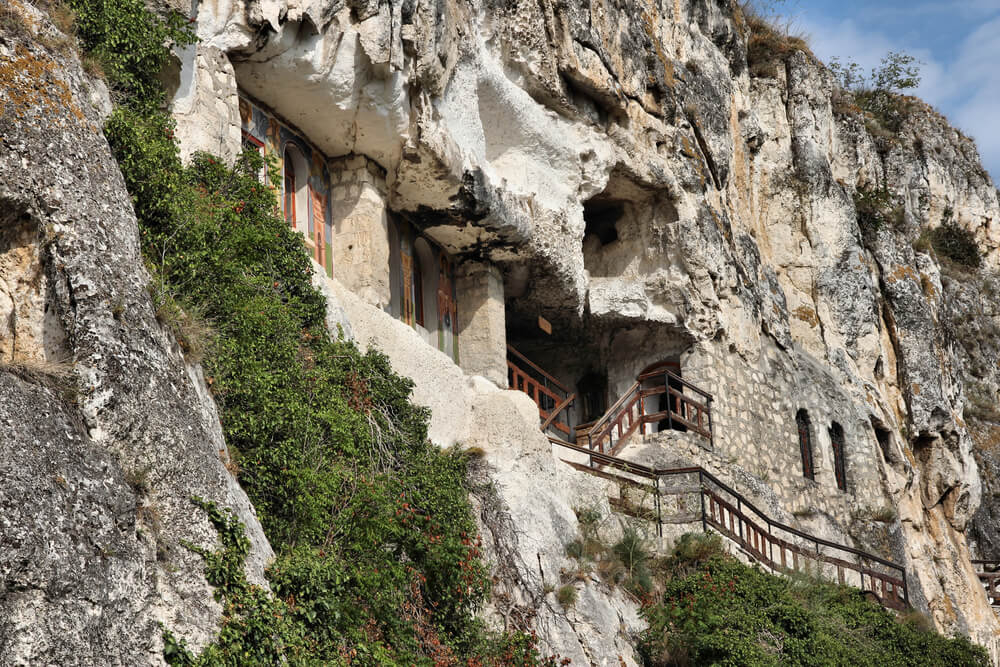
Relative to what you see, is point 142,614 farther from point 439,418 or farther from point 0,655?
point 439,418

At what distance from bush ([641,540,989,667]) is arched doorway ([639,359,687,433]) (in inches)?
236

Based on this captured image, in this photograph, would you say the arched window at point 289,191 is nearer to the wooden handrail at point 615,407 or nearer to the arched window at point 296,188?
the arched window at point 296,188

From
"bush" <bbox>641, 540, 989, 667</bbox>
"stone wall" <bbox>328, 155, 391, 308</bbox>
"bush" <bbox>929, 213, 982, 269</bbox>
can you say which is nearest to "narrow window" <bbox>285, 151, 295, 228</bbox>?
"stone wall" <bbox>328, 155, 391, 308</bbox>

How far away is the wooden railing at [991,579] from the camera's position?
27391 mm

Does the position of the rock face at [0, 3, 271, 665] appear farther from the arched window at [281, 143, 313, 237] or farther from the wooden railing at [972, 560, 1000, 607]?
the wooden railing at [972, 560, 1000, 607]

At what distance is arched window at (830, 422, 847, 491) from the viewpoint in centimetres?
2350

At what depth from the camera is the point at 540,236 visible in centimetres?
1808

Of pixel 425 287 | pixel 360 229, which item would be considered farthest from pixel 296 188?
pixel 425 287

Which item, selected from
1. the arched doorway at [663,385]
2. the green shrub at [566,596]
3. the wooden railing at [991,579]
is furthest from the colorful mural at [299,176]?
the wooden railing at [991,579]

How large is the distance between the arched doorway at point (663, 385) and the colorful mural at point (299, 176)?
7.54 meters

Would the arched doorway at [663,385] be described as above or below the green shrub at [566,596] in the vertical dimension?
above

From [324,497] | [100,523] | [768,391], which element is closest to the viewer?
[100,523]

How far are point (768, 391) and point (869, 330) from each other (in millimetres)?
5131

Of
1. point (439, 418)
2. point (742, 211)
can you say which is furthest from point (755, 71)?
point (439, 418)
